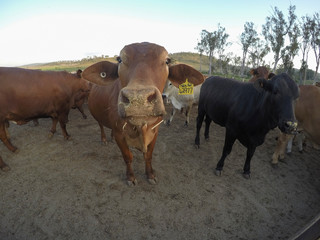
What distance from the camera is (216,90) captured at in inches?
167

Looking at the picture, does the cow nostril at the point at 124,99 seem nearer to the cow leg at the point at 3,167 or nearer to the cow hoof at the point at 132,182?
the cow hoof at the point at 132,182

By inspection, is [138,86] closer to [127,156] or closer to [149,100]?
[149,100]

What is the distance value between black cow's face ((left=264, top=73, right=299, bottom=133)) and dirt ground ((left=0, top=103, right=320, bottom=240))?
4.92 ft

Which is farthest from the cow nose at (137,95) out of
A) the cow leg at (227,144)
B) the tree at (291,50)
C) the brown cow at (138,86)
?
the tree at (291,50)

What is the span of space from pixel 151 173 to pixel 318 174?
12.0ft

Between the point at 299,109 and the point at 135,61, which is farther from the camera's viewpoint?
the point at 299,109

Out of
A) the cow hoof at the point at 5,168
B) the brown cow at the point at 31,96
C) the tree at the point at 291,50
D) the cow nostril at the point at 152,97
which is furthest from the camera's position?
the tree at the point at 291,50

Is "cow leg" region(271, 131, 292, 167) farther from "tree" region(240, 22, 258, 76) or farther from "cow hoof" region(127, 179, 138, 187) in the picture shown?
"tree" region(240, 22, 258, 76)

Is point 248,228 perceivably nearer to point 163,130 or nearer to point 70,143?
point 163,130

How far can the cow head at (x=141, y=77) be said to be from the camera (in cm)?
146

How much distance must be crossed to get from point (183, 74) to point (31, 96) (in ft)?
12.0

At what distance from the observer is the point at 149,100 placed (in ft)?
5.08

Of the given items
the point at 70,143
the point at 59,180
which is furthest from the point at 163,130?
the point at 59,180

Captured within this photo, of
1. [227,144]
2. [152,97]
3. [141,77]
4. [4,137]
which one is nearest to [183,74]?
[141,77]
